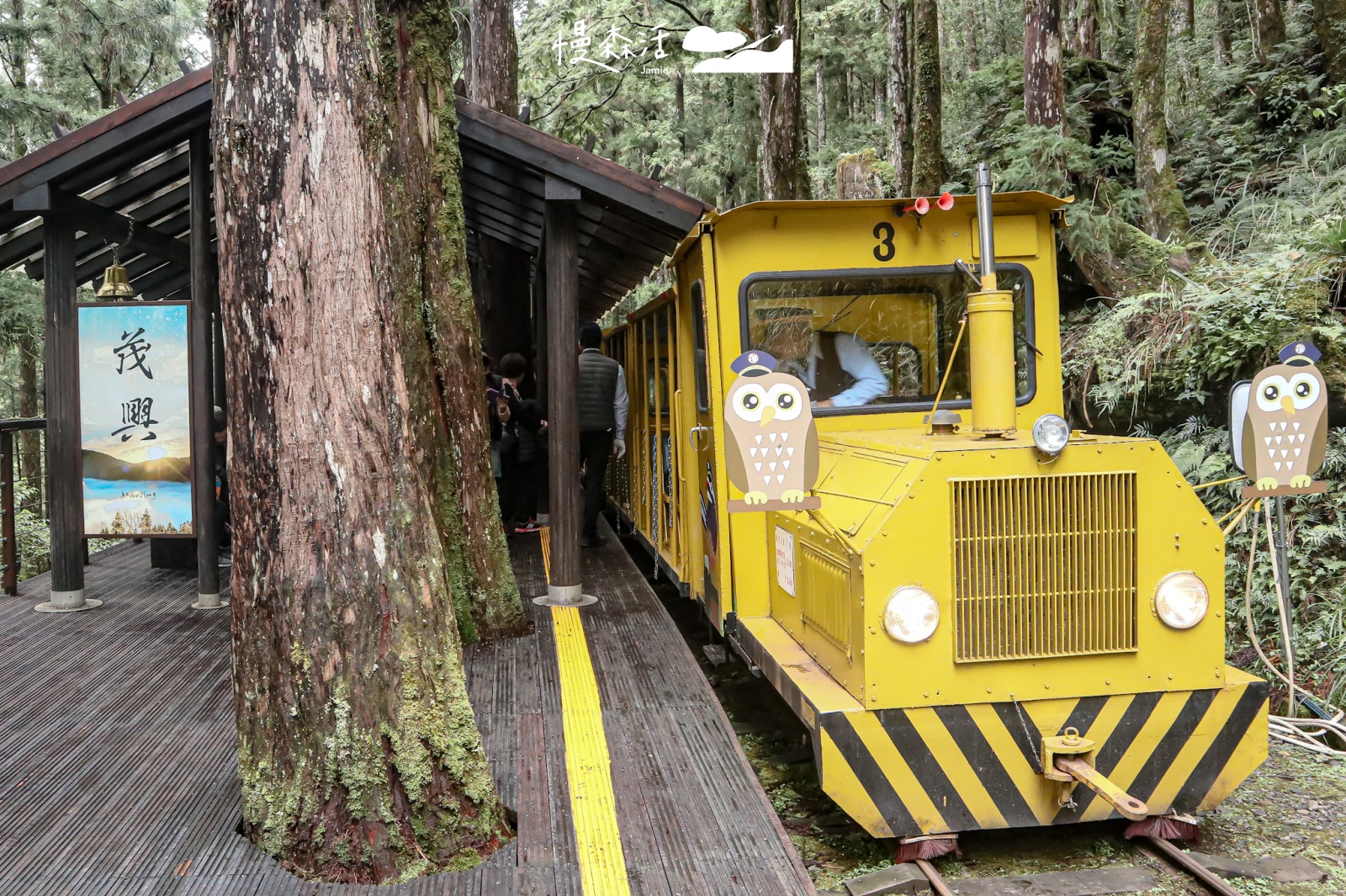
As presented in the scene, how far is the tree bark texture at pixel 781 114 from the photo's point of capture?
42.4ft

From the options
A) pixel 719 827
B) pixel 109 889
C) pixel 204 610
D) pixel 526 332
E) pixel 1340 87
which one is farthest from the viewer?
pixel 526 332

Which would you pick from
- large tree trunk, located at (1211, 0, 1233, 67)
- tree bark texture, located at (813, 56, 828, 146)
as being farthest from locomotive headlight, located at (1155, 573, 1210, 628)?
tree bark texture, located at (813, 56, 828, 146)

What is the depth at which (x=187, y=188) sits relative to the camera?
8.59 metres

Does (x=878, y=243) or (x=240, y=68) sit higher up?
(x=240, y=68)

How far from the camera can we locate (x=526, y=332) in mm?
12680

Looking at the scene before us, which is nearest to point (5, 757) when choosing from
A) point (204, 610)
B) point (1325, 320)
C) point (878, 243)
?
point (204, 610)

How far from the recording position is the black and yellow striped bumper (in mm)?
3713

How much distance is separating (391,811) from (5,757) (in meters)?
2.10

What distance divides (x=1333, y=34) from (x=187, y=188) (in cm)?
1277

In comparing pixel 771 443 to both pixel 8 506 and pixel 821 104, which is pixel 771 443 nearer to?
pixel 8 506

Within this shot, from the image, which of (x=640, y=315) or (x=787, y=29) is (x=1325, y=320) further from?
(x=787, y=29)

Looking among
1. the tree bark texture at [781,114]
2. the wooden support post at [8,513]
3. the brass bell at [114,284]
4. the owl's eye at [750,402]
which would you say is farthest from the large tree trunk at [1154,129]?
the wooden support post at [8,513]

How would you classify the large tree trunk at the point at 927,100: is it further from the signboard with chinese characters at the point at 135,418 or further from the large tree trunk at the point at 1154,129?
the signboard with chinese characters at the point at 135,418

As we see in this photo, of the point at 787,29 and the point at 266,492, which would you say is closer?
the point at 266,492
